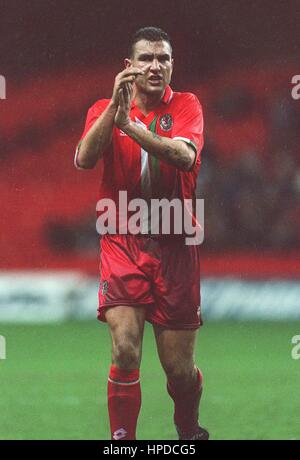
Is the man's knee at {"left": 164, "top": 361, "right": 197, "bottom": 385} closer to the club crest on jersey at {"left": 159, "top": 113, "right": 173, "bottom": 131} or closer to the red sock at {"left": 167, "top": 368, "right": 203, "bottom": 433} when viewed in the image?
the red sock at {"left": 167, "top": 368, "right": 203, "bottom": 433}

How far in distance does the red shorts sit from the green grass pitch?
771 millimetres

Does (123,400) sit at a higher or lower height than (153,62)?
lower

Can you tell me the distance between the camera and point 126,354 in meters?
4.15

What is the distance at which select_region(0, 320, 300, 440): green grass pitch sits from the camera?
5164mm

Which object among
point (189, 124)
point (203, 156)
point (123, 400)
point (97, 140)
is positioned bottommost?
point (123, 400)

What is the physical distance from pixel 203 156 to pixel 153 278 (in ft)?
31.8

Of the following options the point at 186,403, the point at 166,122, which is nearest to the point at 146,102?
the point at 166,122

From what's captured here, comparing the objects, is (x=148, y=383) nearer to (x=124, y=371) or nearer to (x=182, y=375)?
(x=182, y=375)

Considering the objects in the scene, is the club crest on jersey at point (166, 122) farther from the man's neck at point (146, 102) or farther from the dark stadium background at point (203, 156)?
the dark stadium background at point (203, 156)

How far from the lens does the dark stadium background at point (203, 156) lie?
36.7 feet

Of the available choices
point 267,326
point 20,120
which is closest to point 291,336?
point 267,326

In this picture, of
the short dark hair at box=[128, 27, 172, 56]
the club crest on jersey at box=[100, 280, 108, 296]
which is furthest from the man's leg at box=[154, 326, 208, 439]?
the short dark hair at box=[128, 27, 172, 56]

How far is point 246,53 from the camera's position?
568 inches

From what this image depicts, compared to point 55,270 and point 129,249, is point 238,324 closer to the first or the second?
point 55,270
